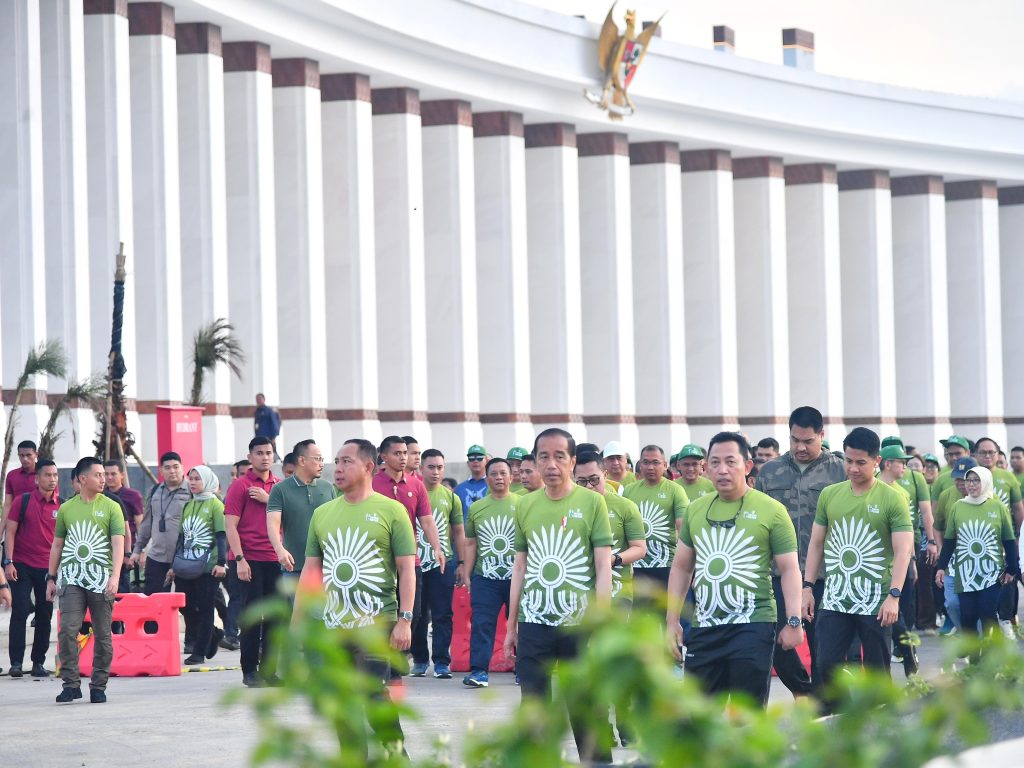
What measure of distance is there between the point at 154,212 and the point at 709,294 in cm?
1837

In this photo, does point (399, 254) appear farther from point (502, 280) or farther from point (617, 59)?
point (617, 59)

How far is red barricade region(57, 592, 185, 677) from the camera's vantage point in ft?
46.5

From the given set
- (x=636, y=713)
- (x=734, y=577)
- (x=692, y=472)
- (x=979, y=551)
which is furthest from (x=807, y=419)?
A: (x=636, y=713)

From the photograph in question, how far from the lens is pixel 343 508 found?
334 inches

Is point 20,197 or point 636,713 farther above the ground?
point 20,197

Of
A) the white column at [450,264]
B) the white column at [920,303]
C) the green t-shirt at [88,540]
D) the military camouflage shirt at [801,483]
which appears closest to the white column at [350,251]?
the white column at [450,264]

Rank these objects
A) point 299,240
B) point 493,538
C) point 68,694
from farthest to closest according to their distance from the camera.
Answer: point 299,240 < point 493,538 < point 68,694

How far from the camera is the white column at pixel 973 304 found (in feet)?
167

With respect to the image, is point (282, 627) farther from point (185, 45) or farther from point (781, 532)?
point (185, 45)

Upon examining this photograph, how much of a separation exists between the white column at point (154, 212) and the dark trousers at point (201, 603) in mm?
15468

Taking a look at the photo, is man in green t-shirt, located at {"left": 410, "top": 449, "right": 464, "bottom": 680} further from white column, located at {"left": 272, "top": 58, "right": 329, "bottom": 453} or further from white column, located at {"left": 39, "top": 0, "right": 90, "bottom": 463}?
white column, located at {"left": 272, "top": 58, "right": 329, "bottom": 453}

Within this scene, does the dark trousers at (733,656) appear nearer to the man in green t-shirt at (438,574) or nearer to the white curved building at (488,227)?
the man in green t-shirt at (438,574)

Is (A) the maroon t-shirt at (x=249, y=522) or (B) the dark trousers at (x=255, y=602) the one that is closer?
(B) the dark trousers at (x=255, y=602)

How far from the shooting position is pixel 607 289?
43.0m
